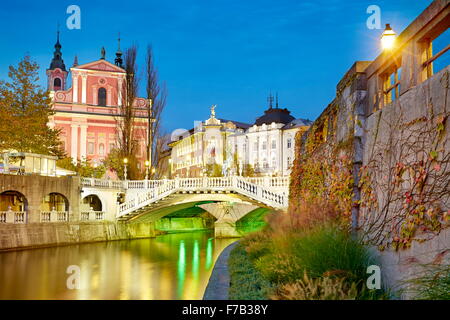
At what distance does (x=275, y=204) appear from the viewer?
25734 millimetres

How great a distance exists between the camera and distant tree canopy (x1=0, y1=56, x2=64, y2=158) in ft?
96.2

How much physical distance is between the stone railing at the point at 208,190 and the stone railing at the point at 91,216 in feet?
3.80

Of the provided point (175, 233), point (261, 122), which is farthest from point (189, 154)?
point (175, 233)

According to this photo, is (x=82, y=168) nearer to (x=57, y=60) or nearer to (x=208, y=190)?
(x=208, y=190)

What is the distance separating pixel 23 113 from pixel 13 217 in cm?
1028

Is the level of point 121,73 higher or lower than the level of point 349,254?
higher

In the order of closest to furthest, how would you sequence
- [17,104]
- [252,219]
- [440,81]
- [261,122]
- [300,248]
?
1. [440,81]
2. [300,248]
3. [17,104]
4. [252,219]
5. [261,122]

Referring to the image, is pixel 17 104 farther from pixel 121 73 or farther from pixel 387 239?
pixel 387 239

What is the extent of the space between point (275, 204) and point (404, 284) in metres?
19.2

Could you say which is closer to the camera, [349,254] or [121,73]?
[349,254]

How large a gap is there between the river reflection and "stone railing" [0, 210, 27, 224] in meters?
1.59

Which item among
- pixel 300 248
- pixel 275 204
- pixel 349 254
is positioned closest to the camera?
pixel 349 254

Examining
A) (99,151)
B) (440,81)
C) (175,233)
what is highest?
(99,151)

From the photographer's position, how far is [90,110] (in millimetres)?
43844
